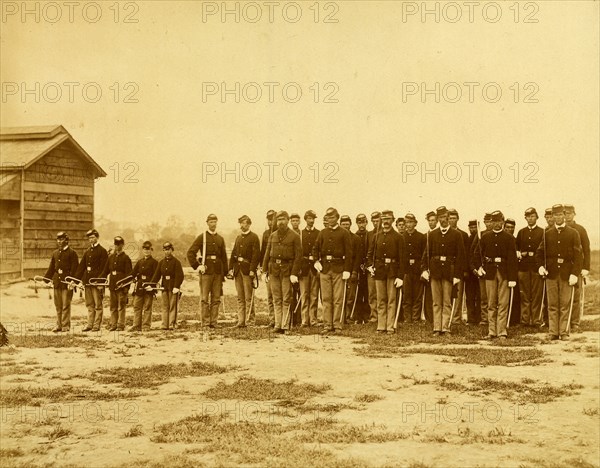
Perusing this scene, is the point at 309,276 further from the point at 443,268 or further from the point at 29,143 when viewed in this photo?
the point at 29,143

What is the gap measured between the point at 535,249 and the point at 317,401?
7.53m

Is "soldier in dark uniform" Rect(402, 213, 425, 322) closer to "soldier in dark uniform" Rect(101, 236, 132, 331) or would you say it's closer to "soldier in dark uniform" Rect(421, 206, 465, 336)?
"soldier in dark uniform" Rect(421, 206, 465, 336)

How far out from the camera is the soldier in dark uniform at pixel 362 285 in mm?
13914

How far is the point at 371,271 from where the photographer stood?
12711 millimetres

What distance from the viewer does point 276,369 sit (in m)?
8.64

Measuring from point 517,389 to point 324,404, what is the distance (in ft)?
7.72

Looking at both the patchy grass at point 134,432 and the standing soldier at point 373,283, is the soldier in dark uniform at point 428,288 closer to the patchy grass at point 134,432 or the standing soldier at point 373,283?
the standing soldier at point 373,283

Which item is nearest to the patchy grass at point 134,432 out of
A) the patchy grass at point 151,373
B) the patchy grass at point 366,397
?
the patchy grass at point 151,373

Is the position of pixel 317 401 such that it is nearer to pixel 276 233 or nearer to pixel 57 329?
pixel 276 233

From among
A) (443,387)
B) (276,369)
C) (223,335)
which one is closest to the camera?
(443,387)

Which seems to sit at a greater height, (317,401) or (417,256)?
(417,256)

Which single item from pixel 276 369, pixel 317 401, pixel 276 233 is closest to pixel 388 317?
pixel 276 233

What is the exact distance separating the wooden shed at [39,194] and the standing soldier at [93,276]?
28.3 feet

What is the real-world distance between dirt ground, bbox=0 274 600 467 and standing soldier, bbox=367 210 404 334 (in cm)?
161
